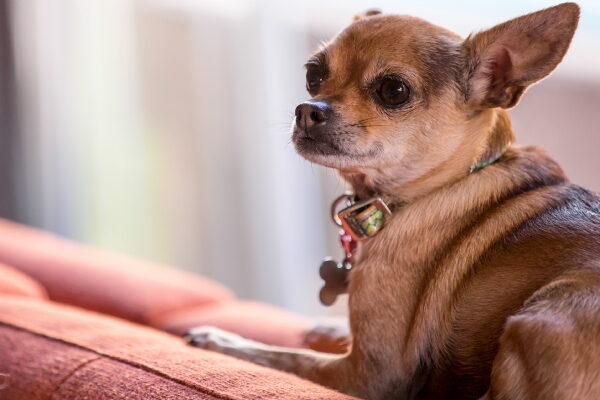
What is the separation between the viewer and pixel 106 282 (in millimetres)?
2436

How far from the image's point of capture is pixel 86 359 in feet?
4.83

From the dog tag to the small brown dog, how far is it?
0.13 m

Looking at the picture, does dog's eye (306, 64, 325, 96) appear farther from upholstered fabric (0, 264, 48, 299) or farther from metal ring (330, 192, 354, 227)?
upholstered fabric (0, 264, 48, 299)

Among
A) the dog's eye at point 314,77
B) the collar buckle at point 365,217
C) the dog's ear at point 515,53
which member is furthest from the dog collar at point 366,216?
the dog's eye at point 314,77

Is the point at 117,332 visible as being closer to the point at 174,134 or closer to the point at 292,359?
the point at 292,359

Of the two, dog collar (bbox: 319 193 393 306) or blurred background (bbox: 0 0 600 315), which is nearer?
dog collar (bbox: 319 193 393 306)

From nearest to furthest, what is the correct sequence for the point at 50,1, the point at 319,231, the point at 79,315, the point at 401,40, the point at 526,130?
the point at 401,40
the point at 79,315
the point at 526,130
the point at 319,231
the point at 50,1

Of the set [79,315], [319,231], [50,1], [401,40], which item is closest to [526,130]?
[319,231]

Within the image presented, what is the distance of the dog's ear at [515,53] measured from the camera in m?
1.50

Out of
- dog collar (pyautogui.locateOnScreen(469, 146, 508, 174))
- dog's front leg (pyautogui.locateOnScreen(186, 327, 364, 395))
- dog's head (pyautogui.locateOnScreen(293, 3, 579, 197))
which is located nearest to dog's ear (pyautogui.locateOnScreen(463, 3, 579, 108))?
dog's head (pyautogui.locateOnScreen(293, 3, 579, 197))

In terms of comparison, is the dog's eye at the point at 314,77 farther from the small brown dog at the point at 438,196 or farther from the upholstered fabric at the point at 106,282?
the upholstered fabric at the point at 106,282

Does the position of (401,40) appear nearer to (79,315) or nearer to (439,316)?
(439,316)

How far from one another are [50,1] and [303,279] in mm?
2097

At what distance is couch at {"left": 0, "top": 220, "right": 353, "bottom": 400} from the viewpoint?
134cm
